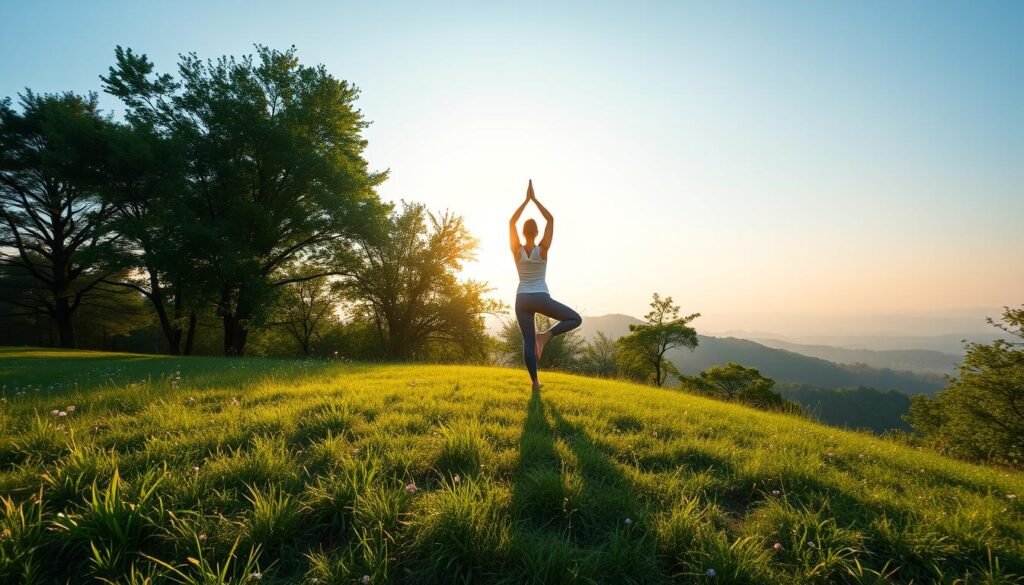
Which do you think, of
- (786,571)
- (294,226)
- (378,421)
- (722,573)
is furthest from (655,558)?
(294,226)

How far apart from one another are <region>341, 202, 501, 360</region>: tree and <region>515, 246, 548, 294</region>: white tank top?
2582 cm

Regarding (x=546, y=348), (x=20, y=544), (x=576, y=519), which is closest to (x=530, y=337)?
(x=576, y=519)

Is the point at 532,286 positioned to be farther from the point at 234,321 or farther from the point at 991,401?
the point at 991,401

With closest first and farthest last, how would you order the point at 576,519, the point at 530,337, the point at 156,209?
the point at 576,519, the point at 530,337, the point at 156,209

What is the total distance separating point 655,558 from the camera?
86.9 inches

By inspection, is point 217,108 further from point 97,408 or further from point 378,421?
point 378,421

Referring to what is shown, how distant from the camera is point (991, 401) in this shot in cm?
2283

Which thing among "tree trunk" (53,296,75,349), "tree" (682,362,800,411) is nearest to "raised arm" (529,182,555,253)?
"tree" (682,362,800,411)

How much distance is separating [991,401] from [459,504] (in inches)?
1468

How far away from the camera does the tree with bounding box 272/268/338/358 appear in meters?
35.7

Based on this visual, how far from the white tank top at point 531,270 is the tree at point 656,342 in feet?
121

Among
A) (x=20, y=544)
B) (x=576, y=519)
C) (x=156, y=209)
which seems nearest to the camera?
(x=20, y=544)

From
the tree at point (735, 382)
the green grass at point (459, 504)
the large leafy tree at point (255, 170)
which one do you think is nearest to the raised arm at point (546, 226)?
the green grass at point (459, 504)

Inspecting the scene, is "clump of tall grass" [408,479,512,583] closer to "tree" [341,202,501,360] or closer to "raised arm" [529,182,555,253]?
"raised arm" [529,182,555,253]
